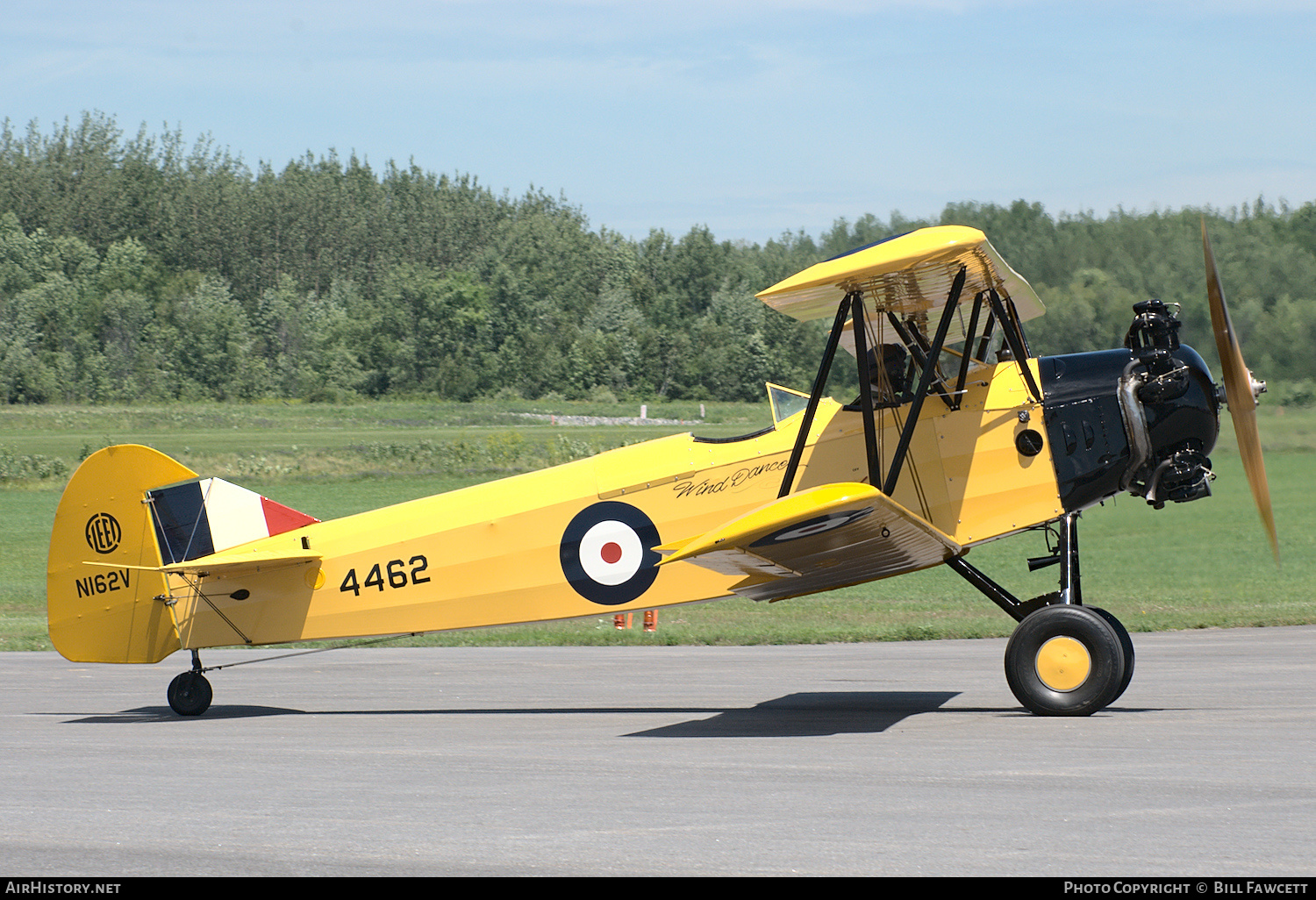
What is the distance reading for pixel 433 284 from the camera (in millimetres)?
95625

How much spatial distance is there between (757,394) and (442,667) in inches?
2022

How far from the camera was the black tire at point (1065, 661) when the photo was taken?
8641mm

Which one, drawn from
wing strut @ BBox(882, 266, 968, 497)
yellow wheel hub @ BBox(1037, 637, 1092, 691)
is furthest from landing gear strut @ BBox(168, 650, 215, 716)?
yellow wheel hub @ BBox(1037, 637, 1092, 691)

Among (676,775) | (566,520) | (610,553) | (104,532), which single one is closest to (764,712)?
(610,553)

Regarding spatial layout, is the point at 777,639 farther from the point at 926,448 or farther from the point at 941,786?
the point at 941,786

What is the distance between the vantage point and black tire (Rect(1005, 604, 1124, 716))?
8.64m

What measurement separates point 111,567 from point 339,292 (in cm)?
9702

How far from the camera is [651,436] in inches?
1999

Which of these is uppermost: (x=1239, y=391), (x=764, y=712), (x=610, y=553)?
(x=1239, y=391)

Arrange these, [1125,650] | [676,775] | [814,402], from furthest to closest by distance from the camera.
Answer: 1. [814,402]
2. [1125,650]
3. [676,775]

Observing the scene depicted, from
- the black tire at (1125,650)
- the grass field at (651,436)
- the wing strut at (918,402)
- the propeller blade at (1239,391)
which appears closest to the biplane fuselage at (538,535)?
the wing strut at (918,402)

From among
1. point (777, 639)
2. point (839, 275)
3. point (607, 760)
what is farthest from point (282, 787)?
point (777, 639)

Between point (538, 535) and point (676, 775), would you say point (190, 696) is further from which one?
point (676, 775)

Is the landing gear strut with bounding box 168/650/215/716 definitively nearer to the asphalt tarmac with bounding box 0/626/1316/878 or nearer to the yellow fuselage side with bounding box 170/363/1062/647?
the asphalt tarmac with bounding box 0/626/1316/878
